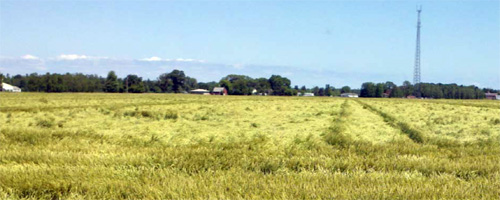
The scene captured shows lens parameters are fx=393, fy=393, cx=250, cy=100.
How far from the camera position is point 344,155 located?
493cm

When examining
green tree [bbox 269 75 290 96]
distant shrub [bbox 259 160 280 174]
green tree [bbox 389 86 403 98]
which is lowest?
distant shrub [bbox 259 160 280 174]

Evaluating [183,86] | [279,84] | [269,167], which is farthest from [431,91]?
[269,167]

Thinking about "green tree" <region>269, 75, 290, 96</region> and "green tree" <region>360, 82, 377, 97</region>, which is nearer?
"green tree" <region>360, 82, 377, 97</region>

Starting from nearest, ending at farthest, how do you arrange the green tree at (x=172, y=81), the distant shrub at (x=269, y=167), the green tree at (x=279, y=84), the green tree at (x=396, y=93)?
the distant shrub at (x=269, y=167), the green tree at (x=396, y=93), the green tree at (x=172, y=81), the green tree at (x=279, y=84)

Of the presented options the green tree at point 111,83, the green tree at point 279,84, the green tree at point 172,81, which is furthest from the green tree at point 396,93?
the green tree at point 111,83

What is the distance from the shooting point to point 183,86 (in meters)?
162

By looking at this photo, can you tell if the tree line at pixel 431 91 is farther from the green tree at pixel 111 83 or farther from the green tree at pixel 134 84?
the green tree at pixel 111 83

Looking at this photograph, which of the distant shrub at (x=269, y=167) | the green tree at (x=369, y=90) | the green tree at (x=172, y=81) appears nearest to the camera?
the distant shrub at (x=269, y=167)

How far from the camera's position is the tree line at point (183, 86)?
118 metres

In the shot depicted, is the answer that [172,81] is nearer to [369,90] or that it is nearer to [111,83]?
[111,83]

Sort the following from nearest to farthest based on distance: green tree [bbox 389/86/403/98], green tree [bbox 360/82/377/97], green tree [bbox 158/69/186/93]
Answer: green tree [bbox 389/86/403/98] → green tree [bbox 360/82/377/97] → green tree [bbox 158/69/186/93]

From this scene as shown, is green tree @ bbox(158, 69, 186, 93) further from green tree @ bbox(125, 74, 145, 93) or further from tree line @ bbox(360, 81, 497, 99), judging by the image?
tree line @ bbox(360, 81, 497, 99)

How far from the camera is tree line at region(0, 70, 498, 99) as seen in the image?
117812mm

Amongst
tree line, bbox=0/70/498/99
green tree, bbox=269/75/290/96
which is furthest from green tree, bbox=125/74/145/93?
green tree, bbox=269/75/290/96
